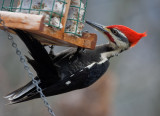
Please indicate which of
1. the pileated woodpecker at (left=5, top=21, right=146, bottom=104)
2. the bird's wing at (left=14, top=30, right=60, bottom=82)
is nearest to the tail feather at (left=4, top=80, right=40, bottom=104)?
the pileated woodpecker at (left=5, top=21, right=146, bottom=104)

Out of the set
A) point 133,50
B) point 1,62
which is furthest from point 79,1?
point 133,50

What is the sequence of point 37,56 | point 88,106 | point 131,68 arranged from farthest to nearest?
1. point 131,68
2. point 88,106
3. point 37,56

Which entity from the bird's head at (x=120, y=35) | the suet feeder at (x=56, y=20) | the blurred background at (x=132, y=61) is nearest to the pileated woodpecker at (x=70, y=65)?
the bird's head at (x=120, y=35)

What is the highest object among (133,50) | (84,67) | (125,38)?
(125,38)

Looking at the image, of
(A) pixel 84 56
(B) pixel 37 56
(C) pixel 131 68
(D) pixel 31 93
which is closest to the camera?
(B) pixel 37 56

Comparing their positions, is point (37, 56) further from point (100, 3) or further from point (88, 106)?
point (100, 3)

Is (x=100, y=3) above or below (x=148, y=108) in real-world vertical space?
above

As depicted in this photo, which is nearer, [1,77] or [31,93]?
[31,93]
